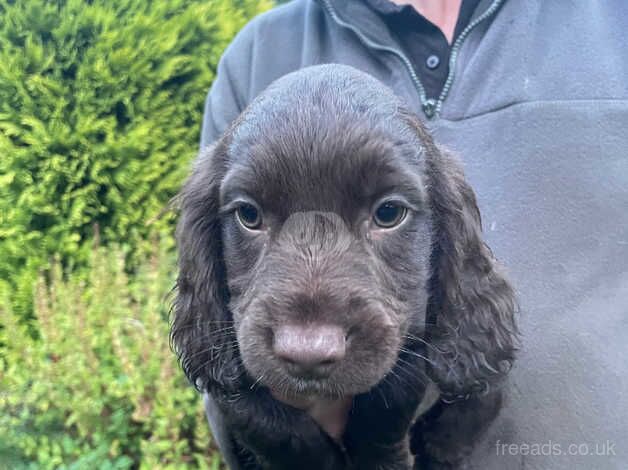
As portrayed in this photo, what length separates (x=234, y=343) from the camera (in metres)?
1.77

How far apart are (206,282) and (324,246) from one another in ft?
1.62

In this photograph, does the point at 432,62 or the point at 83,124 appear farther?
the point at 83,124

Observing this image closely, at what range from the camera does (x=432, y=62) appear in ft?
6.66

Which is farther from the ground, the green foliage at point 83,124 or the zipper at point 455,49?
the zipper at point 455,49

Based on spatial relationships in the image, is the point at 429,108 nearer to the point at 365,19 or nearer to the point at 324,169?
the point at 365,19

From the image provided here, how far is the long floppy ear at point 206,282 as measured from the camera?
178 centimetres

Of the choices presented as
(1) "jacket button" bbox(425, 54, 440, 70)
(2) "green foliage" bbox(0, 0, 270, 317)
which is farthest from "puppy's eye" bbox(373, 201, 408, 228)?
(2) "green foliage" bbox(0, 0, 270, 317)

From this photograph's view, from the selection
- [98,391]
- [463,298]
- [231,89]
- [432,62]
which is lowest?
[98,391]

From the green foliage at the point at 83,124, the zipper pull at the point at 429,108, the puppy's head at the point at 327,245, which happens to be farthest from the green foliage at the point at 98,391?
the zipper pull at the point at 429,108

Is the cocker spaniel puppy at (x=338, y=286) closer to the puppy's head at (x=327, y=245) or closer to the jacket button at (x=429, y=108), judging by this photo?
the puppy's head at (x=327, y=245)

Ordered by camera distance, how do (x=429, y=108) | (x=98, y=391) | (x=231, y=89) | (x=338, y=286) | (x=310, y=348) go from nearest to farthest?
(x=310, y=348) < (x=338, y=286) < (x=429, y=108) < (x=231, y=89) < (x=98, y=391)

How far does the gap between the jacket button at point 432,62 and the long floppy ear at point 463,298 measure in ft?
1.22

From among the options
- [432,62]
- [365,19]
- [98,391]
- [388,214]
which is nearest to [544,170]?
[432,62]

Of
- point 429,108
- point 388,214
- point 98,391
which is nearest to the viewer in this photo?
point 388,214
